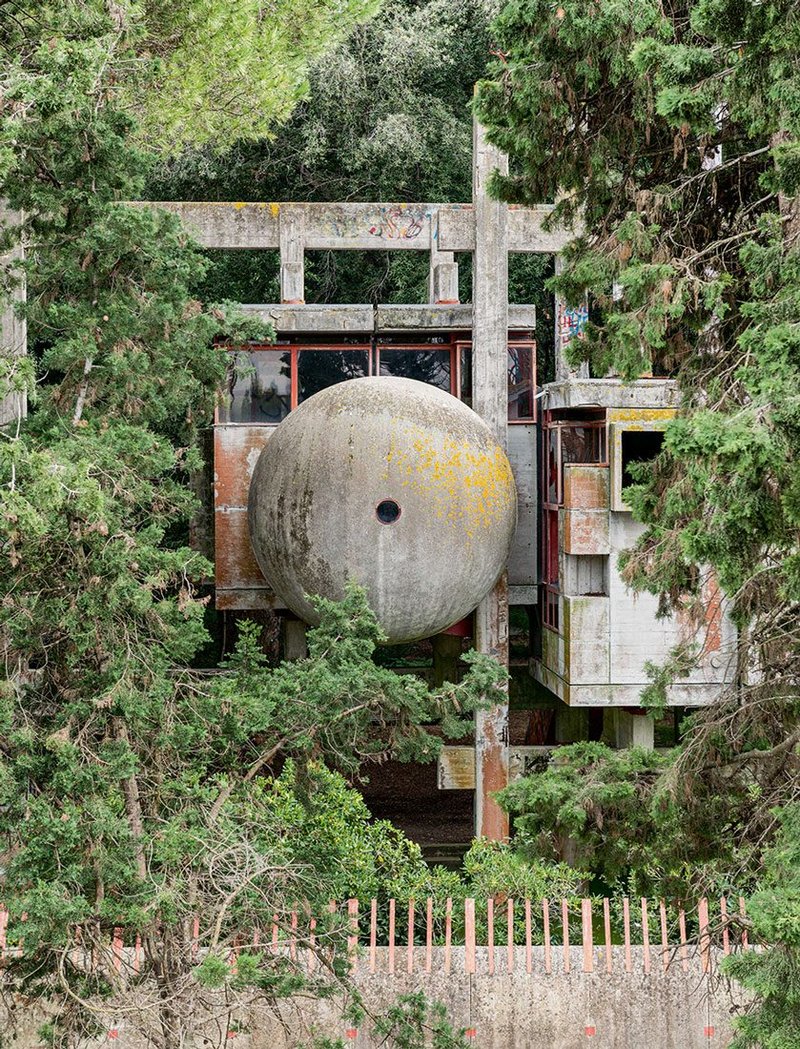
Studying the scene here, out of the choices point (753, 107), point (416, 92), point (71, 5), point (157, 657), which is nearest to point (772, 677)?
point (753, 107)

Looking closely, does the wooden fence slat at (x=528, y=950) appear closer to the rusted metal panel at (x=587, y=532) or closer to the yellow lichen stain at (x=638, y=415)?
the rusted metal panel at (x=587, y=532)

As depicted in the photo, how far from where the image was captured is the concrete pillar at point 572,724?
698 inches

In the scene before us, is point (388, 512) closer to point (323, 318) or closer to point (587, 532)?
point (587, 532)

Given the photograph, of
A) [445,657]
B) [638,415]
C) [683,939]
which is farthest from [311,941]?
[445,657]

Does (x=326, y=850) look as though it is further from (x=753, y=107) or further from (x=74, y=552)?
(x=753, y=107)

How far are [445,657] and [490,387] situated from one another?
4205 mm

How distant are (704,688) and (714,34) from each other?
9.25m

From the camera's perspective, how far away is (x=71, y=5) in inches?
335

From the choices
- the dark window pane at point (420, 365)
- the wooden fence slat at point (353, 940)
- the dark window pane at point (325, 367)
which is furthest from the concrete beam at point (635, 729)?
the wooden fence slat at point (353, 940)

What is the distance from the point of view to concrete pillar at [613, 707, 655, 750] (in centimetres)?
1485

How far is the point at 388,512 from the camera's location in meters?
12.9

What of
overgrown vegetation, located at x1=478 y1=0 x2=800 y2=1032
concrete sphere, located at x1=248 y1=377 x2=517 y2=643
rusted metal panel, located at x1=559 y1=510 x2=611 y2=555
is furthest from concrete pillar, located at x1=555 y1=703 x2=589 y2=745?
overgrown vegetation, located at x1=478 y1=0 x2=800 y2=1032

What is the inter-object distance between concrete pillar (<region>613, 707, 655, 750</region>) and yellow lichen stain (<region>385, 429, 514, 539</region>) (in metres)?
3.38

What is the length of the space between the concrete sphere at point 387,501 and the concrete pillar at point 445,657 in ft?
11.6
